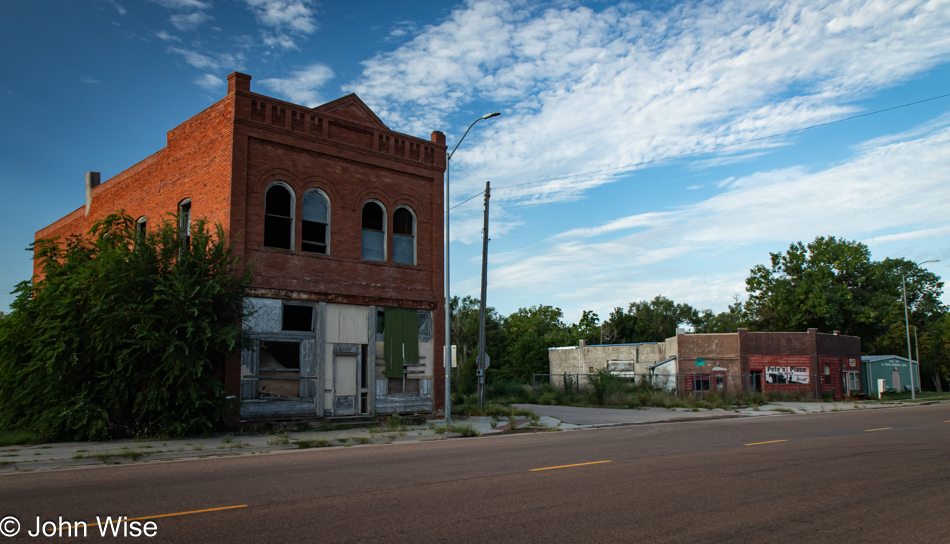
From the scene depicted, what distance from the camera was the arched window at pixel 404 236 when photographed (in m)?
22.5

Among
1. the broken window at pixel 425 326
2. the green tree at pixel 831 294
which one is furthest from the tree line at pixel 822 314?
the broken window at pixel 425 326

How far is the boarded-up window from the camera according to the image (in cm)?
2139

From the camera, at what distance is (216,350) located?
16.9 metres

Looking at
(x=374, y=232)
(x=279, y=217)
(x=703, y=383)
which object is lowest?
(x=703, y=383)

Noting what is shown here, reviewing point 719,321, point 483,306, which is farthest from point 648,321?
point 483,306

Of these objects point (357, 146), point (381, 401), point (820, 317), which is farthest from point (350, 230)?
point (820, 317)

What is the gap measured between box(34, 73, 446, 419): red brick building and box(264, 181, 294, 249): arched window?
1.2 inches

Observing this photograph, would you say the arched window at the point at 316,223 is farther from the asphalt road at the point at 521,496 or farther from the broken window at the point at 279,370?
the asphalt road at the point at 521,496

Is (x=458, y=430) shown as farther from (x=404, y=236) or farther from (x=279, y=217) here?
(x=279, y=217)

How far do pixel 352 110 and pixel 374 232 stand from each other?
4.14 meters

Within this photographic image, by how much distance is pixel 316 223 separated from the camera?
67.1ft

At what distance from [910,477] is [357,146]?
56.1 feet

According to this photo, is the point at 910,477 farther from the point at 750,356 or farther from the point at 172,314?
the point at 750,356

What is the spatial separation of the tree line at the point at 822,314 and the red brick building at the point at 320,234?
25044mm
